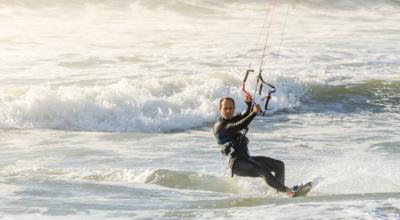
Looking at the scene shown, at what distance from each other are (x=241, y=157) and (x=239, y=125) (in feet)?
1.77

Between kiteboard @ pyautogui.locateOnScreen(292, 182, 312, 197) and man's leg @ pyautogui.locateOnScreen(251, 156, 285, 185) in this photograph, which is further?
man's leg @ pyautogui.locateOnScreen(251, 156, 285, 185)

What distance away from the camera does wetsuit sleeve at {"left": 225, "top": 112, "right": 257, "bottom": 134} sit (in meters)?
9.23

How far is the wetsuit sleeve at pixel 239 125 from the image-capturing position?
9227mm

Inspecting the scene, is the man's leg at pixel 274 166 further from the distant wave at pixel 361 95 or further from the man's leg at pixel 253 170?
the distant wave at pixel 361 95

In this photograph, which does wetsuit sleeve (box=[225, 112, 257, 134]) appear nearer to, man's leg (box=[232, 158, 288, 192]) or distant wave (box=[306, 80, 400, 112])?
man's leg (box=[232, 158, 288, 192])

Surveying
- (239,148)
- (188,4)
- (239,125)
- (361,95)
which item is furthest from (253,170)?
(188,4)

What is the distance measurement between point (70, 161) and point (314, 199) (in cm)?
550

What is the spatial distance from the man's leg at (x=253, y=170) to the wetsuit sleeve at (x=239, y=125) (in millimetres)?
431

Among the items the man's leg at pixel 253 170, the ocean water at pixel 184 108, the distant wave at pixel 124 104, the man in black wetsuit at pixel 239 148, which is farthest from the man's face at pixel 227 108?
the distant wave at pixel 124 104

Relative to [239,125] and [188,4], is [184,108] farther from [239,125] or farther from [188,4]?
[188,4]

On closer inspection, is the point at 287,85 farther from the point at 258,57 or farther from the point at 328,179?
the point at 328,179

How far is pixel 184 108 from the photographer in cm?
1928

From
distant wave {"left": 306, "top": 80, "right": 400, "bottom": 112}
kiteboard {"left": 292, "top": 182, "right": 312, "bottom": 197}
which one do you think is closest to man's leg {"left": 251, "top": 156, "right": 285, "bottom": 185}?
kiteboard {"left": 292, "top": 182, "right": 312, "bottom": 197}

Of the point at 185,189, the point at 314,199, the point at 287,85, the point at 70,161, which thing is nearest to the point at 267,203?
the point at 314,199
